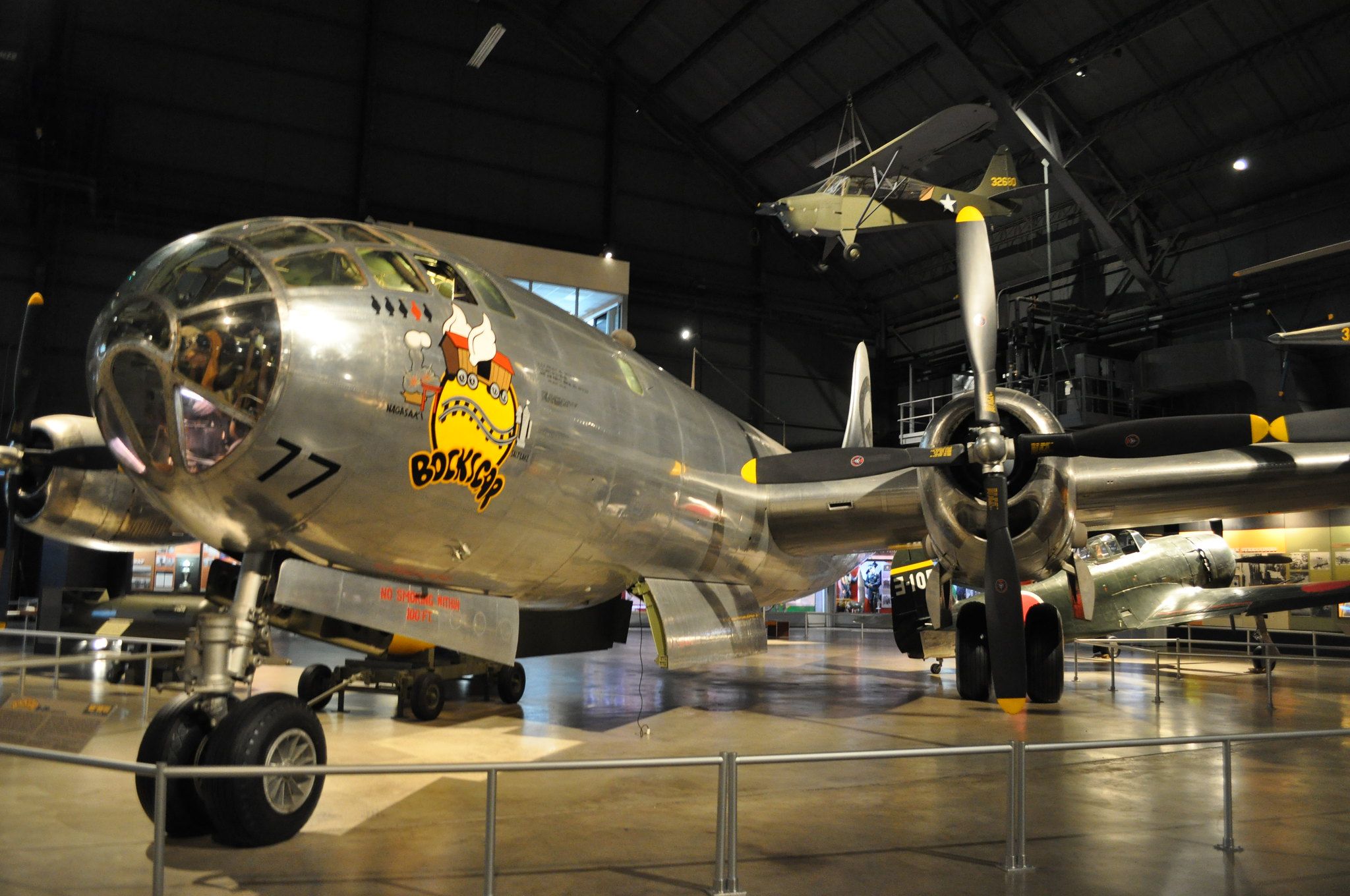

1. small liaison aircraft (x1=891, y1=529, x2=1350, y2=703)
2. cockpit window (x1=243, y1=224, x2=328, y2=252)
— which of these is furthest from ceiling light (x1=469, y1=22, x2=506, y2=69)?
cockpit window (x1=243, y1=224, x2=328, y2=252)

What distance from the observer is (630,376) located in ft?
31.6

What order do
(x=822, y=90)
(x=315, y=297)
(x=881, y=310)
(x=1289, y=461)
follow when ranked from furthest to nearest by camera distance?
(x=881, y=310), (x=822, y=90), (x=1289, y=461), (x=315, y=297)

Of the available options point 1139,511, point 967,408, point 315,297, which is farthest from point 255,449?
point 1139,511

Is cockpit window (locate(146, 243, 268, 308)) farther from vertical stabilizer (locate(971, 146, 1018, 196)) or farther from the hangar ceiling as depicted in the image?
the hangar ceiling

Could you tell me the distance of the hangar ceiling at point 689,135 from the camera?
76.2ft

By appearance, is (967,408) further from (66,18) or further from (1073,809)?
(66,18)

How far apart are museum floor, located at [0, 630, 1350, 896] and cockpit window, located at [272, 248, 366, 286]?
11.6ft

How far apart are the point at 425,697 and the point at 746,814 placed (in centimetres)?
569

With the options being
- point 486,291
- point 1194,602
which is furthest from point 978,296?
point 1194,602

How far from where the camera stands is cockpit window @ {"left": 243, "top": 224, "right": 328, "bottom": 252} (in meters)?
6.09

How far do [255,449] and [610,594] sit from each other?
5.13 m

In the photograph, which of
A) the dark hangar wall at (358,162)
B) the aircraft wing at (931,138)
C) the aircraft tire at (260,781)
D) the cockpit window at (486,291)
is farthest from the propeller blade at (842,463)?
the dark hangar wall at (358,162)

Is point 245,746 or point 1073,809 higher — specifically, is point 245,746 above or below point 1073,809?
above

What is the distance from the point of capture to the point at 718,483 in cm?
1100
